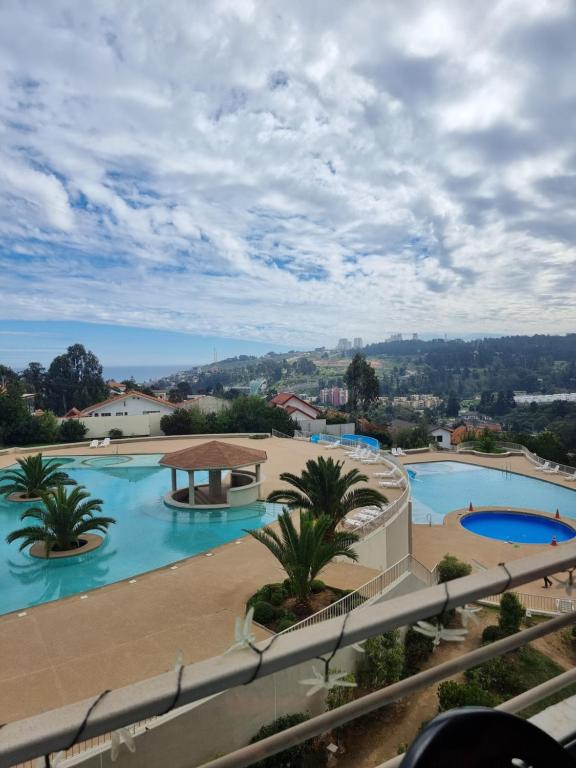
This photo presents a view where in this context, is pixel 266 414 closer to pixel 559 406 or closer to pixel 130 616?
pixel 130 616

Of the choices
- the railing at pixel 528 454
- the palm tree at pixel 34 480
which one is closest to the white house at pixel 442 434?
the railing at pixel 528 454

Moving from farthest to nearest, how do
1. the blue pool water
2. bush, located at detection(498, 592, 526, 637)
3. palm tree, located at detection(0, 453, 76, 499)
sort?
palm tree, located at detection(0, 453, 76, 499)
the blue pool water
bush, located at detection(498, 592, 526, 637)

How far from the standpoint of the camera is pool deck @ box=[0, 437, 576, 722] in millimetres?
7273

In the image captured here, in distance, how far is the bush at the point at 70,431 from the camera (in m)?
34.2

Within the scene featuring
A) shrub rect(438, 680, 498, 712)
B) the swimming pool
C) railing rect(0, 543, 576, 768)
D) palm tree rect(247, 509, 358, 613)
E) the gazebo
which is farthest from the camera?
the swimming pool

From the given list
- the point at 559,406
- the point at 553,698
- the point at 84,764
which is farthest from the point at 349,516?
the point at 559,406

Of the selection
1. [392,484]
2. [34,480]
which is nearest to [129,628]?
[34,480]

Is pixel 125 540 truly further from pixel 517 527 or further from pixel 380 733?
pixel 517 527

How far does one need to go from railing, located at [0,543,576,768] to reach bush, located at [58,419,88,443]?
1420 inches

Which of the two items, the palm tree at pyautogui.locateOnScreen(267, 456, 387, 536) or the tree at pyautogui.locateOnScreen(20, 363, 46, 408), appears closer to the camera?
the palm tree at pyautogui.locateOnScreen(267, 456, 387, 536)

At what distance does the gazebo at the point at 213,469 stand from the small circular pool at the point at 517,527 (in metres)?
10.2

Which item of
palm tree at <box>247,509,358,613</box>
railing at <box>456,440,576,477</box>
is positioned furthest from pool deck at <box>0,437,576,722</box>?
railing at <box>456,440,576,477</box>

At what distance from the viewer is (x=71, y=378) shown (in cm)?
7312

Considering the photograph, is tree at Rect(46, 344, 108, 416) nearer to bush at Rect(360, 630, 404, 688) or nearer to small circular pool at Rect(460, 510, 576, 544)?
small circular pool at Rect(460, 510, 576, 544)
